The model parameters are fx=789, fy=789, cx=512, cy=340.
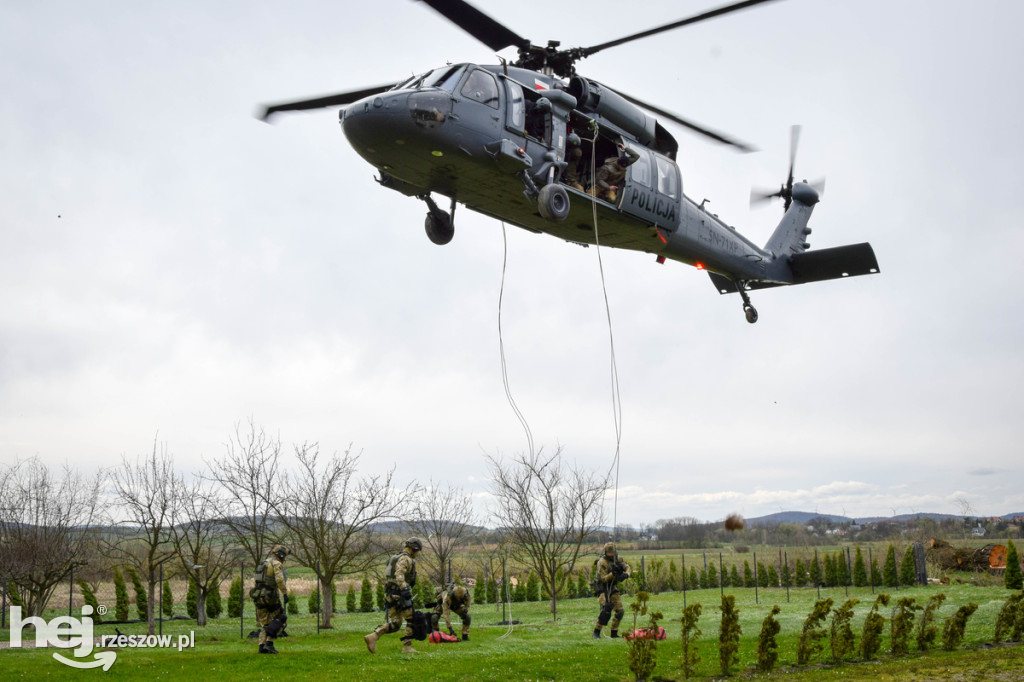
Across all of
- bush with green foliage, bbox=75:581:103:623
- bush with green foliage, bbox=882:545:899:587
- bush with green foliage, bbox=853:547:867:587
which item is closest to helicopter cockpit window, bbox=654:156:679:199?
bush with green foliage, bbox=75:581:103:623

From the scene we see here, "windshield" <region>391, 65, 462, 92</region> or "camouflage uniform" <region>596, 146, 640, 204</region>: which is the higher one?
"windshield" <region>391, 65, 462, 92</region>

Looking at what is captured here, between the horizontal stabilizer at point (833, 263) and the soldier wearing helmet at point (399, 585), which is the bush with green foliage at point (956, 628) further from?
the soldier wearing helmet at point (399, 585)

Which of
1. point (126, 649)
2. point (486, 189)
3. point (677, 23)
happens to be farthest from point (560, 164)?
point (126, 649)

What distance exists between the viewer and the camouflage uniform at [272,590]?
13.4 metres

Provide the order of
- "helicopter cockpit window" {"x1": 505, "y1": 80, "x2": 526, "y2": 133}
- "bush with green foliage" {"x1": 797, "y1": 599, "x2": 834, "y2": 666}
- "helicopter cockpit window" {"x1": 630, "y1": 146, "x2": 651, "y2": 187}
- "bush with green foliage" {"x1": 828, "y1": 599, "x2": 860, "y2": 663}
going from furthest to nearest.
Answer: "bush with green foliage" {"x1": 828, "y1": 599, "x2": 860, "y2": 663} < "bush with green foliage" {"x1": 797, "y1": 599, "x2": 834, "y2": 666} < "helicopter cockpit window" {"x1": 630, "y1": 146, "x2": 651, "y2": 187} < "helicopter cockpit window" {"x1": 505, "y1": 80, "x2": 526, "y2": 133}

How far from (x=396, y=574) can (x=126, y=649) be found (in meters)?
5.81

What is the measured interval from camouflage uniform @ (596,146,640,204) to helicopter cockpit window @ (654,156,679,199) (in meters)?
0.87

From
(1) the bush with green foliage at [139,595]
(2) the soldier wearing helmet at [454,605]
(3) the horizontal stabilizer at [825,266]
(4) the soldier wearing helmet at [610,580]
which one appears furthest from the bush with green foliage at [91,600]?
(3) the horizontal stabilizer at [825,266]

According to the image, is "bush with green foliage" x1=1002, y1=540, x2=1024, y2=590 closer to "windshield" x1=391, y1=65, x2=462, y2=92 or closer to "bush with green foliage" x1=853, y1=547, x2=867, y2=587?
"bush with green foliage" x1=853, y1=547, x2=867, y2=587

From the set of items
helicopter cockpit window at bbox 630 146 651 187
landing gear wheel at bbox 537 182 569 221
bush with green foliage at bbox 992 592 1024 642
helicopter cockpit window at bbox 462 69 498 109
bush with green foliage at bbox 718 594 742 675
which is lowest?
bush with green foliage at bbox 992 592 1024 642

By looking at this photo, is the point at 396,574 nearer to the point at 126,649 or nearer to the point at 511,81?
the point at 126,649

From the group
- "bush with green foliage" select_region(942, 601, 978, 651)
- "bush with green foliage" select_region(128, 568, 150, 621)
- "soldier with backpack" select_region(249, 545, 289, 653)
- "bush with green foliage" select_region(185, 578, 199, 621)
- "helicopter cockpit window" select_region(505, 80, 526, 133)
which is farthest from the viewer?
"bush with green foliage" select_region(185, 578, 199, 621)

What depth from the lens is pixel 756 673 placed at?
10961mm

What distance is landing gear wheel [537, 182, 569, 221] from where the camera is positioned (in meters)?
9.15
